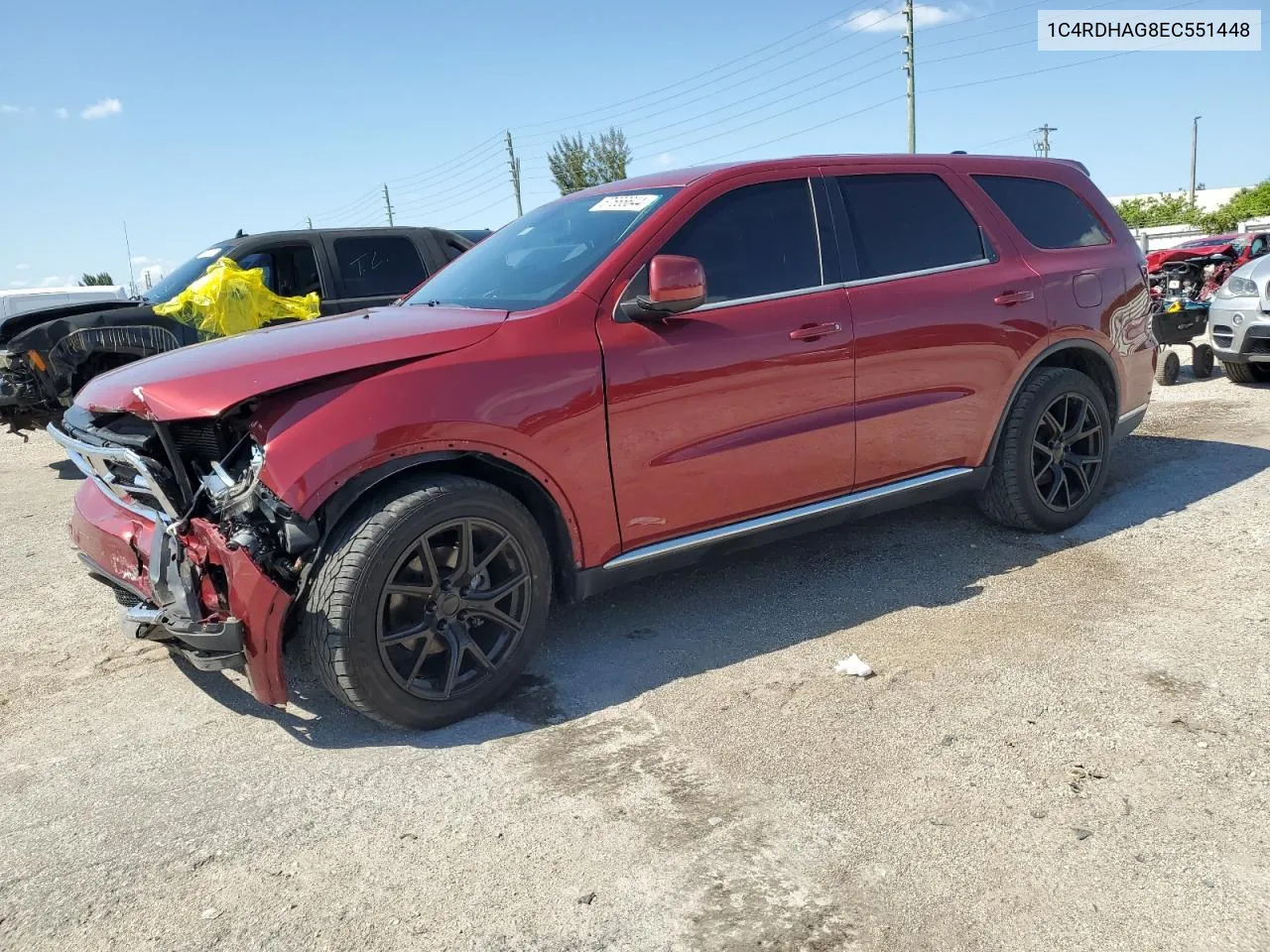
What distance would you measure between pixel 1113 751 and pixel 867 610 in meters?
1.29

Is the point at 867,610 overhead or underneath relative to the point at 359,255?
underneath

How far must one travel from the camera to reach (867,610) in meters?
4.01

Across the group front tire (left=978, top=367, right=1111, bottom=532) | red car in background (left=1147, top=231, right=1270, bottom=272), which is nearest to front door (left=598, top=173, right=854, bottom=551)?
front tire (left=978, top=367, right=1111, bottom=532)

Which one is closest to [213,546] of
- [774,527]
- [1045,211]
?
[774,527]

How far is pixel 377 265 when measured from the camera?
854 cm

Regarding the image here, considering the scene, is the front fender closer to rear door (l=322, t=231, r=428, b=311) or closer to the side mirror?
the side mirror

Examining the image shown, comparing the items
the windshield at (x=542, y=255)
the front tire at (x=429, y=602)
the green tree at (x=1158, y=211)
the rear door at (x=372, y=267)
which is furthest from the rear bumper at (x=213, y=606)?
the green tree at (x=1158, y=211)

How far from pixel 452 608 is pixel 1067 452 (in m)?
3.36

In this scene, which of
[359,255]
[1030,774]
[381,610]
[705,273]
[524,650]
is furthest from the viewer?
[359,255]

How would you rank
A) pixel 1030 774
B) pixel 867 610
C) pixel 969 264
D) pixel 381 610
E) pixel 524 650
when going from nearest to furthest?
pixel 1030 774, pixel 381 610, pixel 524 650, pixel 867 610, pixel 969 264

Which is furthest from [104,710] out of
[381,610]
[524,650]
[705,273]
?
[705,273]

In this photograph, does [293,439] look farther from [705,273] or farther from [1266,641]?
[1266,641]

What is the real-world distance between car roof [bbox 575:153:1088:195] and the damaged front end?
6.55 ft

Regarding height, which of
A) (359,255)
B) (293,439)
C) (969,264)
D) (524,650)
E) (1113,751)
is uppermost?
(359,255)
